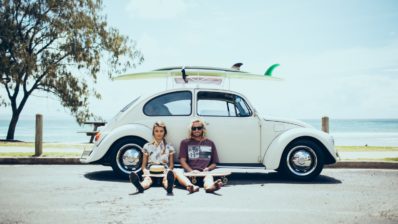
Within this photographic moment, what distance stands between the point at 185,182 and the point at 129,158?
1.51 meters

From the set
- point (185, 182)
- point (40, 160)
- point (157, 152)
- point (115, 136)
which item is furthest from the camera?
point (40, 160)

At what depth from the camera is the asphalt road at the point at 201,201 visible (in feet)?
15.4

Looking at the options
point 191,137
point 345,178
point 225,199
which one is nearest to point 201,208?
point 225,199

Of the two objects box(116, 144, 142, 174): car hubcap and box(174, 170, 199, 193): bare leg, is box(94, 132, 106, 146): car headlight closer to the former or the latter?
box(116, 144, 142, 174): car hubcap

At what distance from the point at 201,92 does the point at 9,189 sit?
3668 millimetres

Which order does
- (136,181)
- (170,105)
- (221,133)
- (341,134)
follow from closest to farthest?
(136,181) < (221,133) < (170,105) < (341,134)

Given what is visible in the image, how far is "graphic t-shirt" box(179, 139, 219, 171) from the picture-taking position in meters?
7.04

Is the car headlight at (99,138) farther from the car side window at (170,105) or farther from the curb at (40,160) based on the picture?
the curb at (40,160)

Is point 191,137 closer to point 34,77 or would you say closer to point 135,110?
point 135,110

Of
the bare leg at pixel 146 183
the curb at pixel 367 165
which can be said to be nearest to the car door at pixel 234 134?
the bare leg at pixel 146 183

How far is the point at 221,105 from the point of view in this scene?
→ 25.7 feet

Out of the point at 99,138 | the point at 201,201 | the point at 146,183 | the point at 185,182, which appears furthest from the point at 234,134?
the point at 99,138

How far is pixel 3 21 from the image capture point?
21.3m

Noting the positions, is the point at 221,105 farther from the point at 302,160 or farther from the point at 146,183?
the point at 146,183
